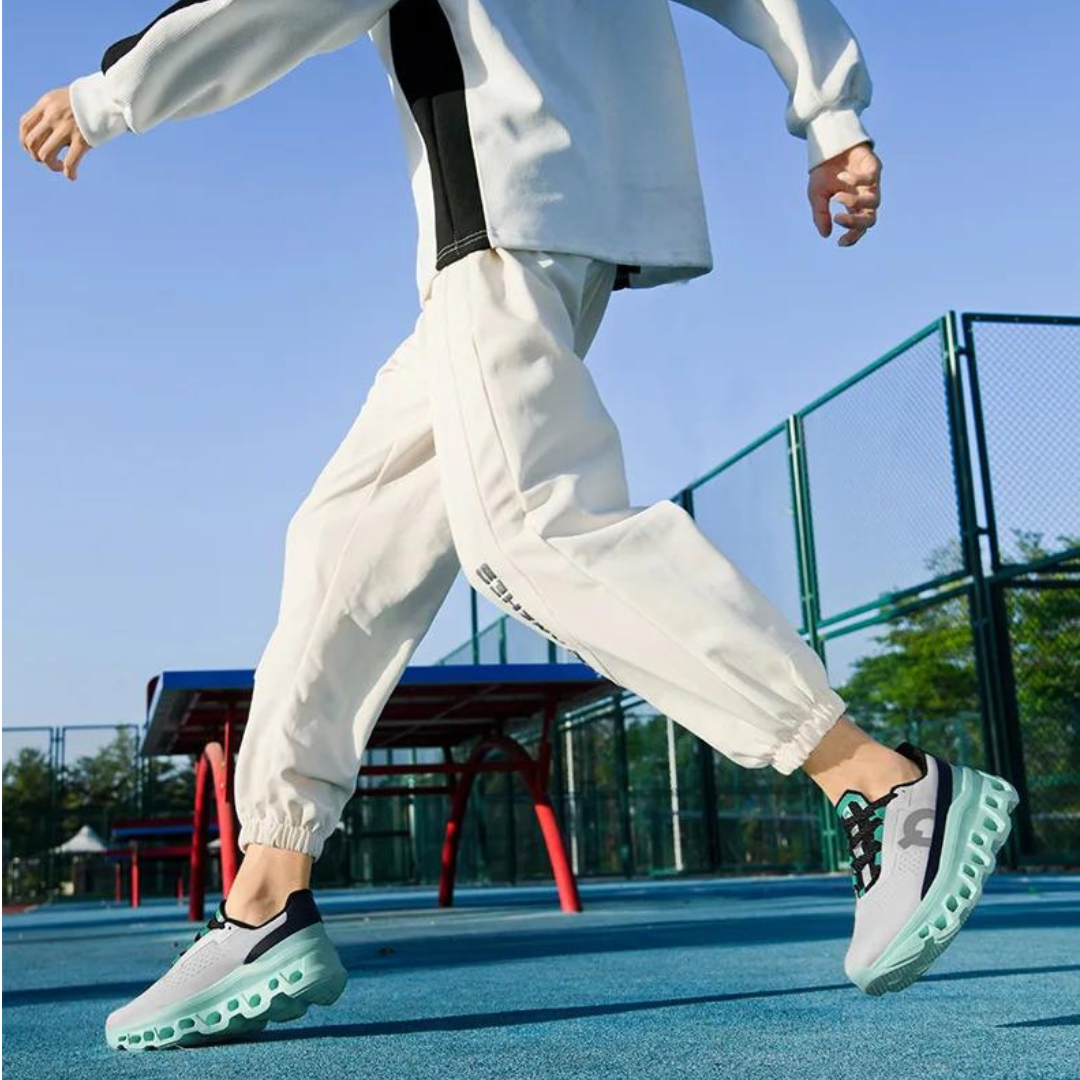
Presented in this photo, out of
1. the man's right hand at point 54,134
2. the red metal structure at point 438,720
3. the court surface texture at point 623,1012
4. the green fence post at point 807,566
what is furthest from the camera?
the green fence post at point 807,566

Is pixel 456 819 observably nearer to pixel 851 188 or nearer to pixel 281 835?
pixel 281 835

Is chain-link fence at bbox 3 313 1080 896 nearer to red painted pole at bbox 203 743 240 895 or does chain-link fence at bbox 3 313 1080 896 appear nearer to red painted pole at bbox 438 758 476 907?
red painted pole at bbox 438 758 476 907

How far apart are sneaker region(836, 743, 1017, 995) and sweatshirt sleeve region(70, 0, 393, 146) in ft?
3.24

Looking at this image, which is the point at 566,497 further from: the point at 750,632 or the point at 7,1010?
→ the point at 7,1010

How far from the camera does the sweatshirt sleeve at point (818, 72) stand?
1.60 m

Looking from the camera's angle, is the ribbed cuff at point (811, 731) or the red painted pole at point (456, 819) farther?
the red painted pole at point (456, 819)

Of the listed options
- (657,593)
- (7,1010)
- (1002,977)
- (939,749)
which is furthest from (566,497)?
(939,749)

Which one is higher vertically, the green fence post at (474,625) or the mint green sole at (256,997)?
the green fence post at (474,625)

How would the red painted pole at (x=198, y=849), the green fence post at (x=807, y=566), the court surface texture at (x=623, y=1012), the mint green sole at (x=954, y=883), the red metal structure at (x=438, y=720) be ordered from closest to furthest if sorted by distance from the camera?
1. the mint green sole at (x=954, y=883)
2. the court surface texture at (x=623, y=1012)
3. the red metal structure at (x=438, y=720)
4. the red painted pole at (x=198, y=849)
5. the green fence post at (x=807, y=566)

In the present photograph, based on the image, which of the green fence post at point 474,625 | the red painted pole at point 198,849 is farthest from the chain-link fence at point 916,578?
the red painted pole at point 198,849

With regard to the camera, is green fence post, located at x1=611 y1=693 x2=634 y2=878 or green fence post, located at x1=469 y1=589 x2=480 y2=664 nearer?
A: green fence post, located at x1=611 y1=693 x2=634 y2=878

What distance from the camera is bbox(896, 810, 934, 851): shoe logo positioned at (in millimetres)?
1304

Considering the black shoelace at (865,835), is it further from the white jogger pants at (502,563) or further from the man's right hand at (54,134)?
the man's right hand at (54,134)

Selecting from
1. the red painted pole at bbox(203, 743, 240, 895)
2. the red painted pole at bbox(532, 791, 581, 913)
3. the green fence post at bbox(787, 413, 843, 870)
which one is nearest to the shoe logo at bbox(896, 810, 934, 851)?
the red painted pole at bbox(203, 743, 240, 895)
